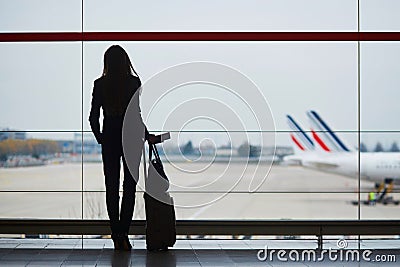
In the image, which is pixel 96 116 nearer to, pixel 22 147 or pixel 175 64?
pixel 175 64

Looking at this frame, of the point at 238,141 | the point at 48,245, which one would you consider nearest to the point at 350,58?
the point at 238,141

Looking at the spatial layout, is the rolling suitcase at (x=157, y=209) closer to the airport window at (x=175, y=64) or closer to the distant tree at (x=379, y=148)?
the airport window at (x=175, y=64)

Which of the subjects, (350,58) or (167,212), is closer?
(167,212)

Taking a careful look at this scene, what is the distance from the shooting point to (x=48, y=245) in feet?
19.0

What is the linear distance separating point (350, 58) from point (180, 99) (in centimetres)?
160

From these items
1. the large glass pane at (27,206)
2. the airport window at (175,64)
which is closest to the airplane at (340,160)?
the large glass pane at (27,206)

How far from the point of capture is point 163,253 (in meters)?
5.39
